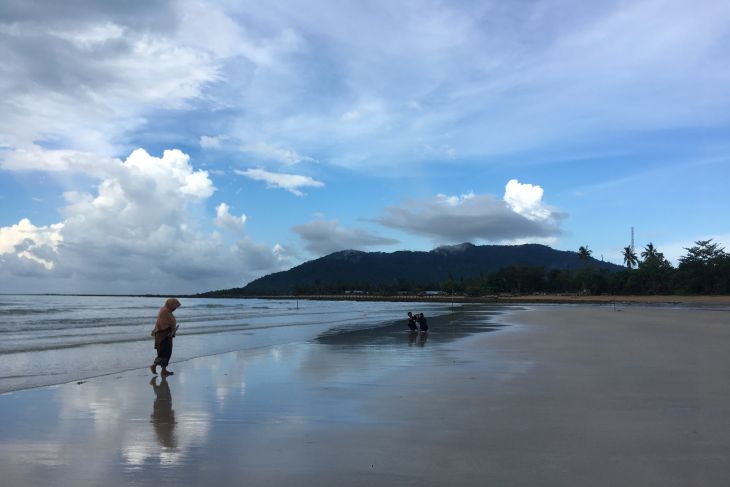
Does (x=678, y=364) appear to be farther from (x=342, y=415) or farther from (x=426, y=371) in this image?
Answer: (x=342, y=415)

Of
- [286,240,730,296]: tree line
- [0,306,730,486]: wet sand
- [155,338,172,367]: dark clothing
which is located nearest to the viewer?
[0,306,730,486]: wet sand

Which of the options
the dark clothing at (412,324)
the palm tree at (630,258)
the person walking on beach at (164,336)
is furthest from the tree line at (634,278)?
the person walking on beach at (164,336)

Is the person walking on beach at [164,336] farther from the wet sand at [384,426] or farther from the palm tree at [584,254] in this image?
the palm tree at [584,254]

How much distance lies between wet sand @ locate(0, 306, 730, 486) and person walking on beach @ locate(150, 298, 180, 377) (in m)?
0.48

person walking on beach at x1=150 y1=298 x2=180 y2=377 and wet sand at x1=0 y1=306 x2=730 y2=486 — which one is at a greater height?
person walking on beach at x1=150 y1=298 x2=180 y2=377

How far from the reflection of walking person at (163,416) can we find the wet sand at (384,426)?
5cm

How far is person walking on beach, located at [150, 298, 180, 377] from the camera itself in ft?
42.0

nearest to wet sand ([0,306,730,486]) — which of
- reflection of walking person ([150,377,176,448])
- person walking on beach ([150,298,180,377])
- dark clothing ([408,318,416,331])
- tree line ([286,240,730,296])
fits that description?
reflection of walking person ([150,377,176,448])

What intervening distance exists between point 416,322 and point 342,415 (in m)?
18.5

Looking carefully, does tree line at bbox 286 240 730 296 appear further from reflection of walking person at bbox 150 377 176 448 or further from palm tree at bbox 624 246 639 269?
reflection of walking person at bbox 150 377 176 448

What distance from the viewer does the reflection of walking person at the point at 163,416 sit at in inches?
275

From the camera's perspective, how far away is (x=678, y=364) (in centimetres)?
1316

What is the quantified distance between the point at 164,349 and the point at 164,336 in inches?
13.1

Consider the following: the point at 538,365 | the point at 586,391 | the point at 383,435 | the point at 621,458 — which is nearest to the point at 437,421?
the point at 383,435
